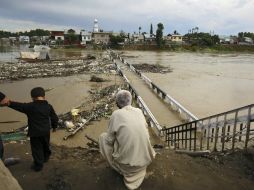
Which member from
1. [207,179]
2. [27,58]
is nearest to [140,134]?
[207,179]

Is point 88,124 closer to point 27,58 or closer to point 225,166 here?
point 225,166

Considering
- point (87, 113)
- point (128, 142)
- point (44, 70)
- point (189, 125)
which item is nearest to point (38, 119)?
point (128, 142)

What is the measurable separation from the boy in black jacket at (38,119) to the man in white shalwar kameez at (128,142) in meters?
1.25

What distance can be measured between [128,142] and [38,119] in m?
1.73

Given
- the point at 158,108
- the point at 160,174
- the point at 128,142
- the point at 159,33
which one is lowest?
the point at 158,108

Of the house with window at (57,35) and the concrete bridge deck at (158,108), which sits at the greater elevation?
the house with window at (57,35)

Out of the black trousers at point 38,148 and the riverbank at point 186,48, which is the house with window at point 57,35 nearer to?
the riverbank at point 186,48

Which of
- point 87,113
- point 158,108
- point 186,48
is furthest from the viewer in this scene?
point 186,48

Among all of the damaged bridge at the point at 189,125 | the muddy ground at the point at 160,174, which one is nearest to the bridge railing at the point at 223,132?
the damaged bridge at the point at 189,125

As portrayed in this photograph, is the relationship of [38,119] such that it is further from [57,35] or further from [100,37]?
[57,35]

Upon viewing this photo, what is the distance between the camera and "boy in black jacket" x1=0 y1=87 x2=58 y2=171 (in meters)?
5.19

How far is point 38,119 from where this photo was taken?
5.26 metres

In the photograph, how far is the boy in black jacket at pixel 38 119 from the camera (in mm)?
5188

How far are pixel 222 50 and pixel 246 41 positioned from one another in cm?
3112
